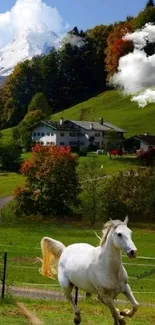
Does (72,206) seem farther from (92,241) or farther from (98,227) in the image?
(92,241)

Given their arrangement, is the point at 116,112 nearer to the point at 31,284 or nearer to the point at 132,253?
the point at 31,284

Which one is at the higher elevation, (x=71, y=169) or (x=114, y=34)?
(x=114, y=34)

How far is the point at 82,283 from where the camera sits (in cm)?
1227

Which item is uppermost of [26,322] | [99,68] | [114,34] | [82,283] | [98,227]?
[114,34]

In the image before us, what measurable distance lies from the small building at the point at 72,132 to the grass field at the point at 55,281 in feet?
188

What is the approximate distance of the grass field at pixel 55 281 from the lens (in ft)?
47.5

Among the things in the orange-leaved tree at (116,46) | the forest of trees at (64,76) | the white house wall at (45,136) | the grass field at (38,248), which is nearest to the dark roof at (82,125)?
the white house wall at (45,136)

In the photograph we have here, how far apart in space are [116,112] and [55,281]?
353 feet

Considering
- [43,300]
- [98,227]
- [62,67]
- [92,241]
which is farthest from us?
[62,67]

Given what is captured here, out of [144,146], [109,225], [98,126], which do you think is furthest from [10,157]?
[109,225]

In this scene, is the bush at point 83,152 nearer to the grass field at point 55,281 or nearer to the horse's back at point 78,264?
the grass field at point 55,281

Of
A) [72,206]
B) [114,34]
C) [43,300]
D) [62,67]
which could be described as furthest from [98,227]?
[114,34]

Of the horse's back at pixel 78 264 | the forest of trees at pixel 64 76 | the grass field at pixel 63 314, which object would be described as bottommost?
the grass field at pixel 63 314

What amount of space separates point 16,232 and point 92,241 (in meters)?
8.61
